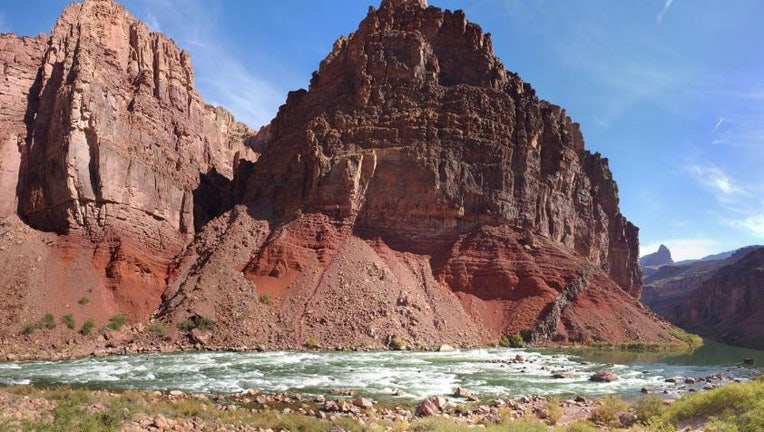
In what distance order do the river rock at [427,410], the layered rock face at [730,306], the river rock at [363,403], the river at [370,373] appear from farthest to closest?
the layered rock face at [730,306]
the river at [370,373]
the river rock at [363,403]
the river rock at [427,410]

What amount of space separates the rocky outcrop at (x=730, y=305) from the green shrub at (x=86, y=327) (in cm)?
9382

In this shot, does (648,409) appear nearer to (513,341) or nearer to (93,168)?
(513,341)

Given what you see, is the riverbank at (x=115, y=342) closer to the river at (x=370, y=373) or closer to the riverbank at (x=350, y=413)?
the river at (x=370, y=373)

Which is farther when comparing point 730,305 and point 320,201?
point 730,305

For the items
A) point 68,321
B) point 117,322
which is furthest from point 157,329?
point 68,321

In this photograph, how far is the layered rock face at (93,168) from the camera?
5319 cm

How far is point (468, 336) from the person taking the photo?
180 ft

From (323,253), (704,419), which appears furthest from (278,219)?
(704,419)

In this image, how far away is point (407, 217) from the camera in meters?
64.9

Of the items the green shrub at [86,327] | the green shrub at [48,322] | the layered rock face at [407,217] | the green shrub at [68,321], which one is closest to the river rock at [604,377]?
the layered rock face at [407,217]

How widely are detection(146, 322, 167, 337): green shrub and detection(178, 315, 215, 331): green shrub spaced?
1.26 m

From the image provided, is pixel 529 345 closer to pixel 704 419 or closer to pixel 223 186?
pixel 704 419

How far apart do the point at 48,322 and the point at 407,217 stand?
35.3 meters

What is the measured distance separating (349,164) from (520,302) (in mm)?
23130
